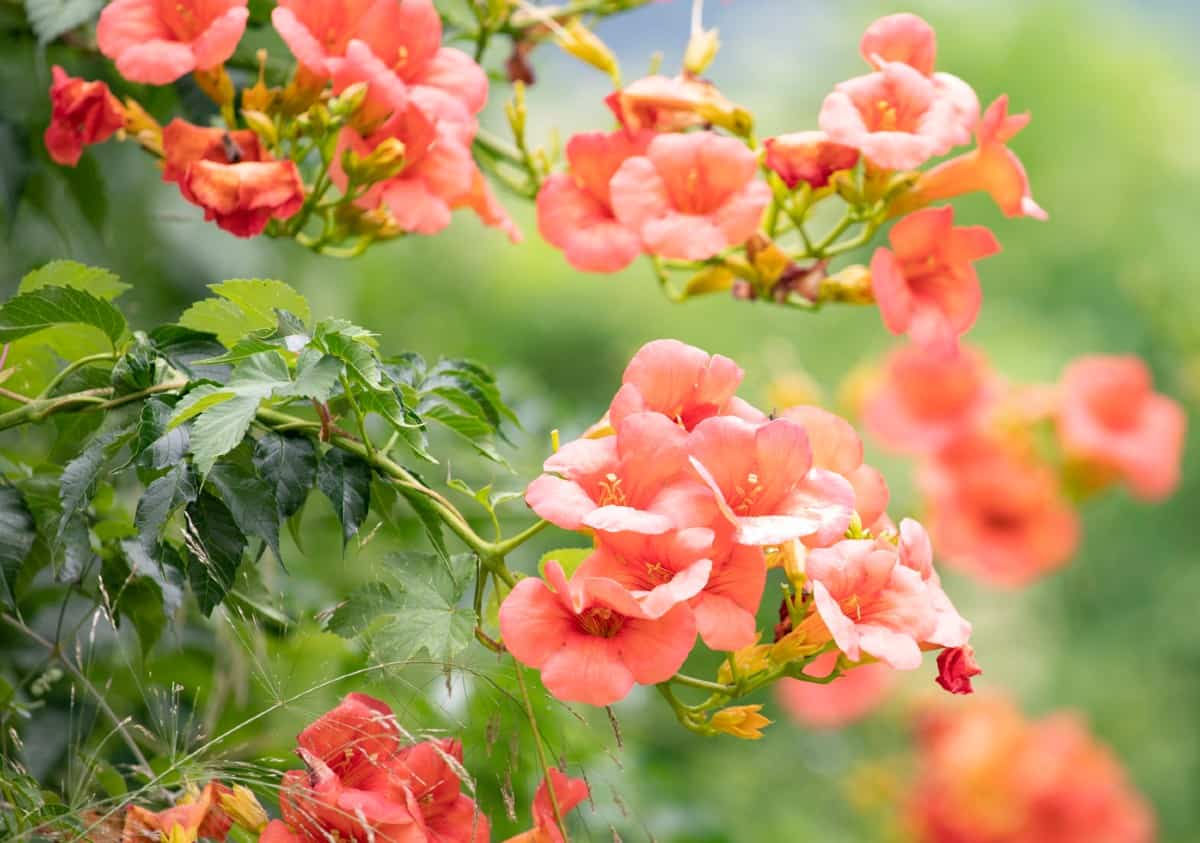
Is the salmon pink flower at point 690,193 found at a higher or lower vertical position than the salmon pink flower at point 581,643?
higher

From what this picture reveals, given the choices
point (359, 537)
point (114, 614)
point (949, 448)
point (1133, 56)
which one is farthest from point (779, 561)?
point (1133, 56)

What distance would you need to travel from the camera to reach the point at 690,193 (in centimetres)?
75

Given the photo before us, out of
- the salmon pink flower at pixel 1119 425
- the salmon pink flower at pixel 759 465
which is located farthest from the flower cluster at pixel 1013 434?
the salmon pink flower at pixel 759 465

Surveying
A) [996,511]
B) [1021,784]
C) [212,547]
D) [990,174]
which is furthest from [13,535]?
[1021,784]

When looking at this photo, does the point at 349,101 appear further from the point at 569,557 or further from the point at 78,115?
the point at 569,557

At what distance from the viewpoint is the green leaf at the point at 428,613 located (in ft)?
1.70

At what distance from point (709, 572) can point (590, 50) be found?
49 centimetres

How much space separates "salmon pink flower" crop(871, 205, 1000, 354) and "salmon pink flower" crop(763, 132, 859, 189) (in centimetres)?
6

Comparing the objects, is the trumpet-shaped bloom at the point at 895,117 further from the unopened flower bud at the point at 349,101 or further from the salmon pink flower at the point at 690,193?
the unopened flower bud at the point at 349,101

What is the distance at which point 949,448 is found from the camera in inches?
76.8

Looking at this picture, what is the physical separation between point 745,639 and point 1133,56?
492 centimetres

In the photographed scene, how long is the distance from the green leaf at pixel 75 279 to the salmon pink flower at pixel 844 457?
0.32 m

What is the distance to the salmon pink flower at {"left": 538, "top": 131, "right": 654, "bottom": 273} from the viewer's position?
30.1 inches

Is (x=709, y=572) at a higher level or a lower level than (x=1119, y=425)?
higher
